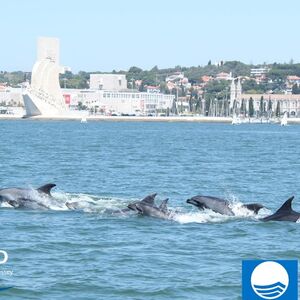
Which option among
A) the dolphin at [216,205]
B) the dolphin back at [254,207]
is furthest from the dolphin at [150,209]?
the dolphin back at [254,207]

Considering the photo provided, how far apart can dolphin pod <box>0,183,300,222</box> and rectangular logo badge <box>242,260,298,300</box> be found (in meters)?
16.0

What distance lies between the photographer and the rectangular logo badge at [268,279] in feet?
30.5

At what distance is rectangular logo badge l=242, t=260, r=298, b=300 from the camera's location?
930 cm

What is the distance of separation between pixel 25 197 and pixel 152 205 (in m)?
3.70

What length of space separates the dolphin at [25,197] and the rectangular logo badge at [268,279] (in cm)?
1884

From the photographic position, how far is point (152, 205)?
26.5m

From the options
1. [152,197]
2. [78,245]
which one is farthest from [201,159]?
[78,245]

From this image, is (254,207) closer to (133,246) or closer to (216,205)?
(216,205)

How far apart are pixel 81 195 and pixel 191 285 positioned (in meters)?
16.8

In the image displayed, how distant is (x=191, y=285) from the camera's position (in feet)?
58.4

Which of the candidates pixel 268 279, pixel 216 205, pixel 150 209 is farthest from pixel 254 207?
pixel 268 279

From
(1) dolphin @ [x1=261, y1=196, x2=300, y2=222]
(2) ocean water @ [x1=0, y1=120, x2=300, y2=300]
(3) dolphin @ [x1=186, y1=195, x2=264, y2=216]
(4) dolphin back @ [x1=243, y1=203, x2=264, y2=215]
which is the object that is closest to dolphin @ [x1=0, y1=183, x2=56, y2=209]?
(2) ocean water @ [x1=0, y1=120, x2=300, y2=300]

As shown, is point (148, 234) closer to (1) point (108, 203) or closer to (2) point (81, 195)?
(1) point (108, 203)

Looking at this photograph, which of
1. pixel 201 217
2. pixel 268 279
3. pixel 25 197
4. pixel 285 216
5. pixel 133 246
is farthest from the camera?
pixel 25 197
